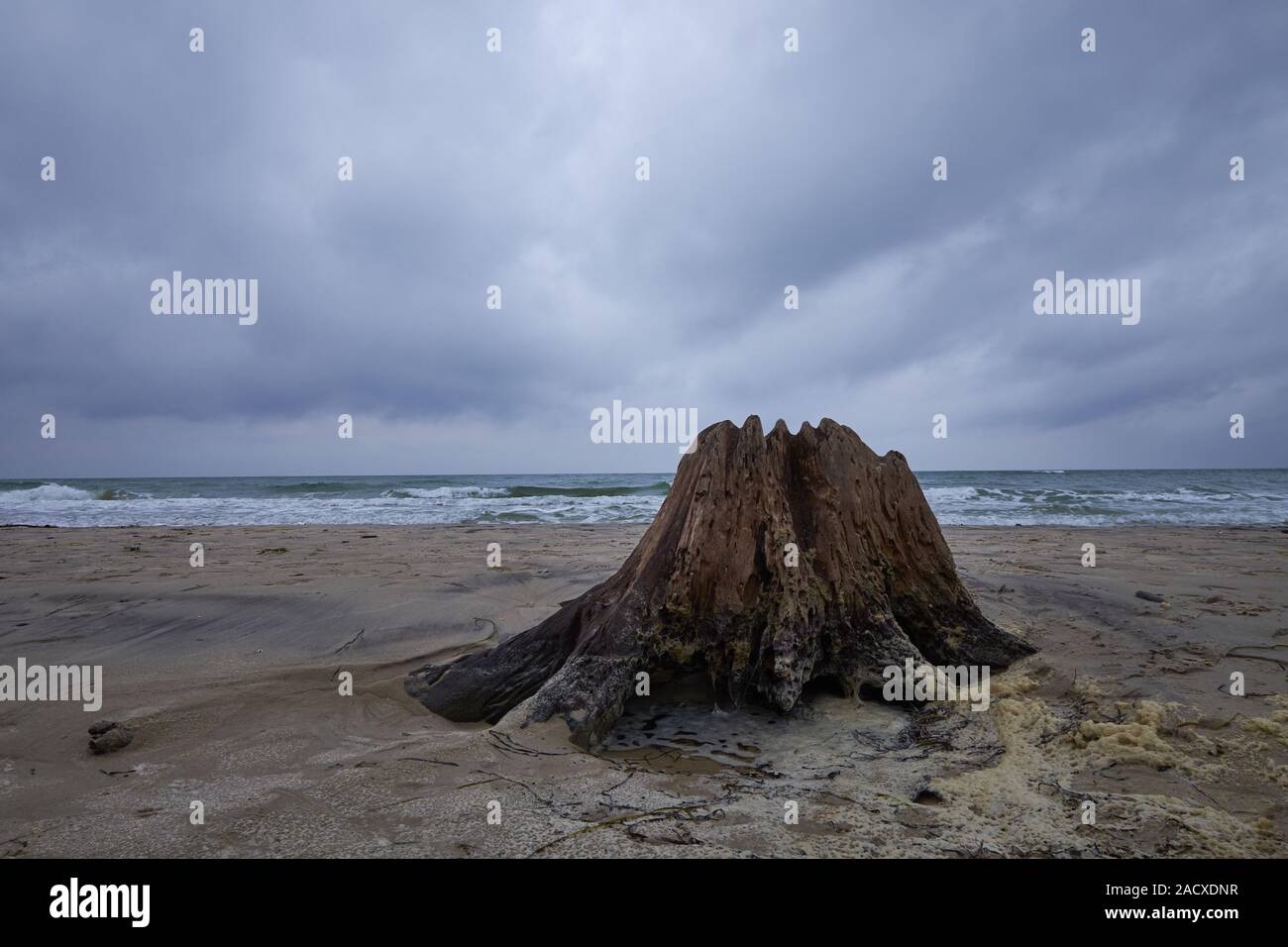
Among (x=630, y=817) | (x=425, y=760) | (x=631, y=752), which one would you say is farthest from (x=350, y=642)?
(x=630, y=817)

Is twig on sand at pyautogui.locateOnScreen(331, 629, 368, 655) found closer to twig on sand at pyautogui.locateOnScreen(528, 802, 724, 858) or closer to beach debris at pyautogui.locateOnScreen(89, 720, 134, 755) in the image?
beach debris at pyautogui.locateOnScreen(89, 720, 134, 755)

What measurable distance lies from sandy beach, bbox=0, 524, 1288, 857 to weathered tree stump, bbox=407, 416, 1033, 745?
22 cm

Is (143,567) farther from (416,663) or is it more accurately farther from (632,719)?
(632,719)

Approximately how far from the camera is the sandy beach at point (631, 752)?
238cm

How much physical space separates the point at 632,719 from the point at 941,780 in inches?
66.4

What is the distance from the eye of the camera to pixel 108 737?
329 centimetres

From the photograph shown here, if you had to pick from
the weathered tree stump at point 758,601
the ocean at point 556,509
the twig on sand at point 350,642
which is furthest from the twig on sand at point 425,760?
the ocean at point 556,509

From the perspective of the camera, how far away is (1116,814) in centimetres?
246

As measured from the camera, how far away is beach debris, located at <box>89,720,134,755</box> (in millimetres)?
3258

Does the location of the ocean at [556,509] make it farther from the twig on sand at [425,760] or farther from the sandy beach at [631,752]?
the twig on sand at [425,760]

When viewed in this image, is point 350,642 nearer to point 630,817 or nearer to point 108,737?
point 108,737

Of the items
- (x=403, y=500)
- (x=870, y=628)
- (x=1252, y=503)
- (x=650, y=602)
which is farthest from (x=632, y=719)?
(x=1252, y=503)

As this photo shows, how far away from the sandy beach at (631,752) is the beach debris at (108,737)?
5 centimetres

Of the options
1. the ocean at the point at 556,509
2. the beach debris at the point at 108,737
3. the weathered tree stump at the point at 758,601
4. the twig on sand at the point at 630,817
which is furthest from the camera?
the ocean at the point at 556,509
